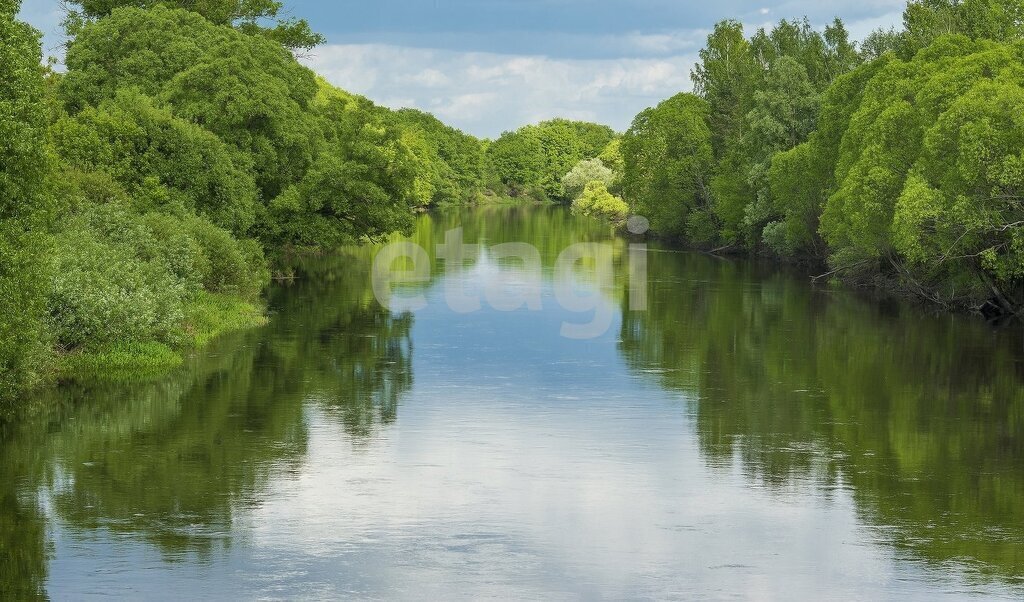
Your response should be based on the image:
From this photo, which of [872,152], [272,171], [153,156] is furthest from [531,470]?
[272,171]

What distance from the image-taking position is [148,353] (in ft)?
101

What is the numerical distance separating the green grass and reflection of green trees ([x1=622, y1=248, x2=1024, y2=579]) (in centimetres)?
1246

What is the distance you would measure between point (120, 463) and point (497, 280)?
3938 centimetres

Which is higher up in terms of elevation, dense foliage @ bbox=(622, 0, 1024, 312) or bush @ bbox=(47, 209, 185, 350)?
dense foliage @ bbox=(622, 0, 1024, 312)

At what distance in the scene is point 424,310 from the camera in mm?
47156

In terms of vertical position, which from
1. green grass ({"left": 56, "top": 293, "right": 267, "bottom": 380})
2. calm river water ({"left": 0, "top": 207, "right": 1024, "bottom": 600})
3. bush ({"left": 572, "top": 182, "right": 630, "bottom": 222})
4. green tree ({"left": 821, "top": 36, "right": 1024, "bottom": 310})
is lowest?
calm river water ({"left": 0, "top": 207, "right": 1024, "bottom": 600})

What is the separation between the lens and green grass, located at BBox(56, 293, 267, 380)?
28.8m

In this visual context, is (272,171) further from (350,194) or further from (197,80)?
(197,80)

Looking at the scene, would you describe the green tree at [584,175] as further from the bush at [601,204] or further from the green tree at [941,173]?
the green tree at [941,173]

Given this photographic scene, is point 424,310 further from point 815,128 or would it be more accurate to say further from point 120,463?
point 815,128

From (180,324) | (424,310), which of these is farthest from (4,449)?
(424,310)

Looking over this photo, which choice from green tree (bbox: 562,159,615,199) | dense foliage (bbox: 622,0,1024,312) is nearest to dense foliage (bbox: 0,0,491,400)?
dense foliage (bbox: 622,0,1024,312)

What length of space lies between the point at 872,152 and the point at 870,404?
21.4 metres

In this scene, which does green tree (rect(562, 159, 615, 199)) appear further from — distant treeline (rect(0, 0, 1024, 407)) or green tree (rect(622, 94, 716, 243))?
distant treeline (rect(0, 0, 1024, 407))
